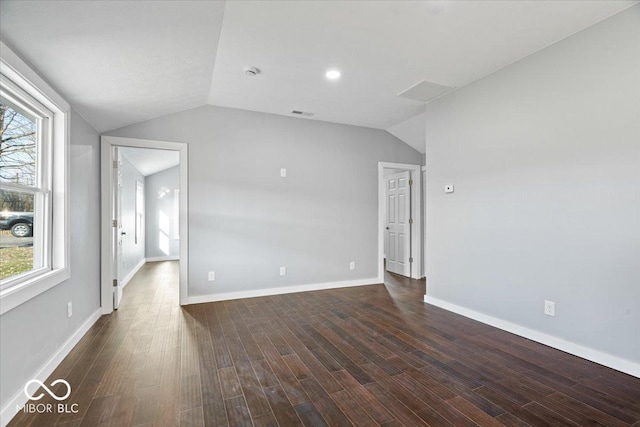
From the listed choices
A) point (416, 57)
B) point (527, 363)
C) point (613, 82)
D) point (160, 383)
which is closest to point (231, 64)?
point (416, 57)

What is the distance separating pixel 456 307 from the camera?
3594 mm

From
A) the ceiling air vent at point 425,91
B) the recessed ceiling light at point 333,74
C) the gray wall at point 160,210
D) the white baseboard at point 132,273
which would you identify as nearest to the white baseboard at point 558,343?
the ceiling air vent at point 425,91

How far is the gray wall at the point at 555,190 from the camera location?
2.26 m

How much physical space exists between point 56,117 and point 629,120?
440 centimetres

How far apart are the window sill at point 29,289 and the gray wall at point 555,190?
12.6 ft

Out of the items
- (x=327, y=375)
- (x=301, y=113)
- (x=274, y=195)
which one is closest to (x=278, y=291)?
(x=274, y=195)

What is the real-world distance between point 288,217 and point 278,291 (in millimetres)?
1080

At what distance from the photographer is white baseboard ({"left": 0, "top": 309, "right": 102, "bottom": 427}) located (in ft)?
5.56

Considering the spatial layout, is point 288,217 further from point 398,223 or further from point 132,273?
point 132,273

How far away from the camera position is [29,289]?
1947 millimetres

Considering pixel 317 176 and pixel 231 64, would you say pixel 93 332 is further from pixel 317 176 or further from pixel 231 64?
pixel 317 176

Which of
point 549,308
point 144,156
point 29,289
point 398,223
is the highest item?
point 144,156

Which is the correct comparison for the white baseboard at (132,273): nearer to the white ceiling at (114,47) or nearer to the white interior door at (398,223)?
the white ceiling at (114,47)

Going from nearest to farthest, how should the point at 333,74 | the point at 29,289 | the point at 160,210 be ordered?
1. the point at 29,289
2. the point at 333,74
3. the point at 160,210
